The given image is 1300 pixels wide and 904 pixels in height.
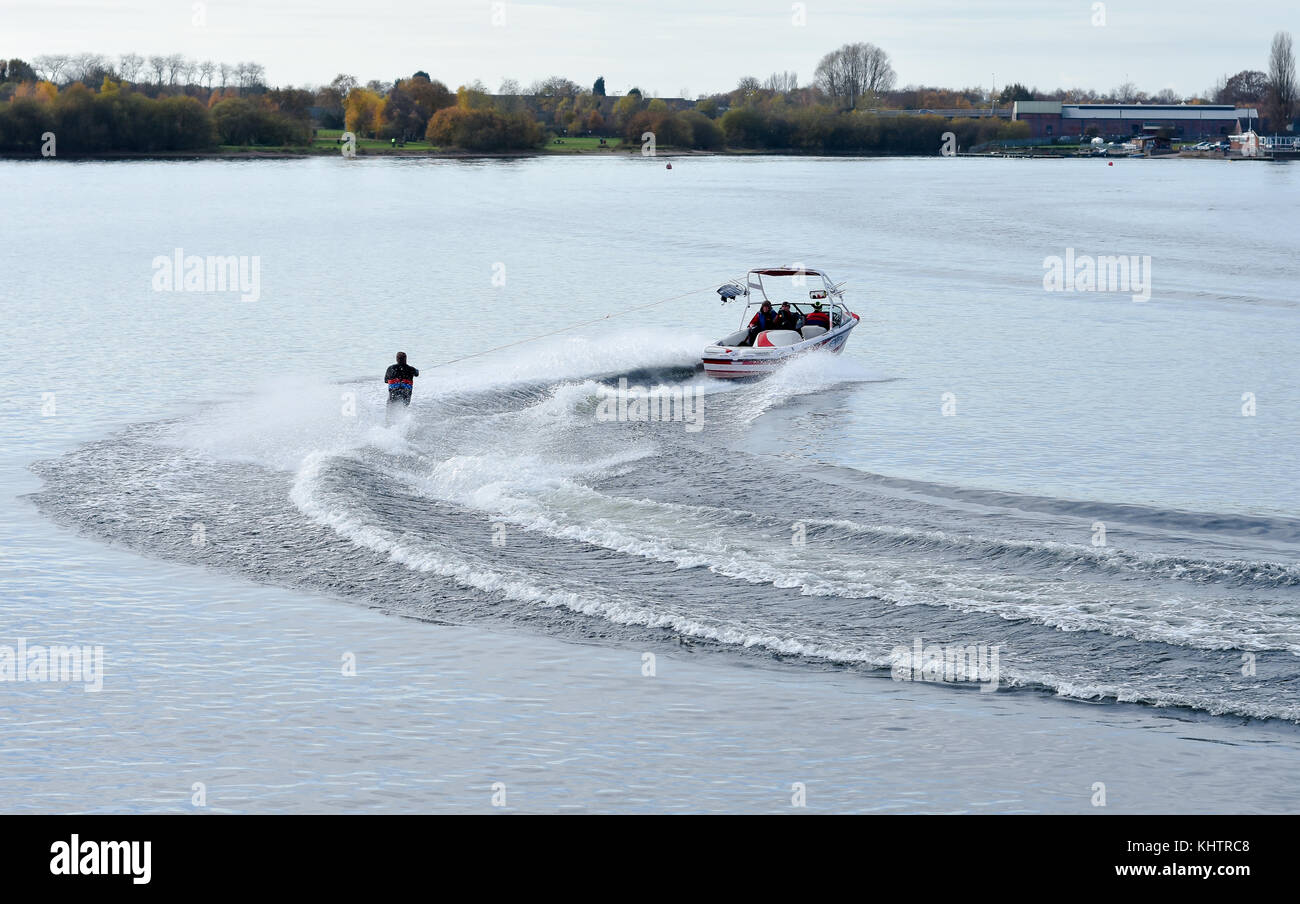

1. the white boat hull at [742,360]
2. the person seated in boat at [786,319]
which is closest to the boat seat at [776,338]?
the white boat hull at [742,360]

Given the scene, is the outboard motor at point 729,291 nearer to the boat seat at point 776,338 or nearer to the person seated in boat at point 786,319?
the person seated in boat at point 786,319

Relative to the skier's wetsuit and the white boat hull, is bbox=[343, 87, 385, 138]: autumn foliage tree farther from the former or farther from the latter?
the skier's wetsuit

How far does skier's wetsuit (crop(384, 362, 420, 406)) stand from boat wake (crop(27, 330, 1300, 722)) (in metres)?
0.38

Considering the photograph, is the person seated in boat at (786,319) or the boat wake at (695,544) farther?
the person seated in boat at (786,319)

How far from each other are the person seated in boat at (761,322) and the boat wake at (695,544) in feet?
21.6

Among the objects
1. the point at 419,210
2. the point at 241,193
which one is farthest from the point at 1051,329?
the point at 241,193

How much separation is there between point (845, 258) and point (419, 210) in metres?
37.6

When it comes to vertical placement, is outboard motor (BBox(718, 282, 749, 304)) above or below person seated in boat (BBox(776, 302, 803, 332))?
above

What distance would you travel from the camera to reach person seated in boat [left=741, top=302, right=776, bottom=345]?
31.7m

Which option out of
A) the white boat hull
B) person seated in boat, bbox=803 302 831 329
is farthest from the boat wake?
person seated in boat, bbox=803 302 831 329

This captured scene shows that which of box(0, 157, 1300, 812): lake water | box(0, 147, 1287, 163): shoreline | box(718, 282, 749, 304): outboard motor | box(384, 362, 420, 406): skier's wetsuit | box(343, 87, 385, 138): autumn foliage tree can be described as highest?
box(343, 87, 385, 138): autumn foliage tree

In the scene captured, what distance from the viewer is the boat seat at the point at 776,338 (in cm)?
3134

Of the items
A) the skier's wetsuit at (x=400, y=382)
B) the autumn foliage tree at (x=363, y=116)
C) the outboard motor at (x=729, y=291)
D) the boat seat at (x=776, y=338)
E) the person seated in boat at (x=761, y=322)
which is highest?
the autumn foliage tree at (x=363, y=116)

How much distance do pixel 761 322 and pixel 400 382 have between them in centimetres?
1126
